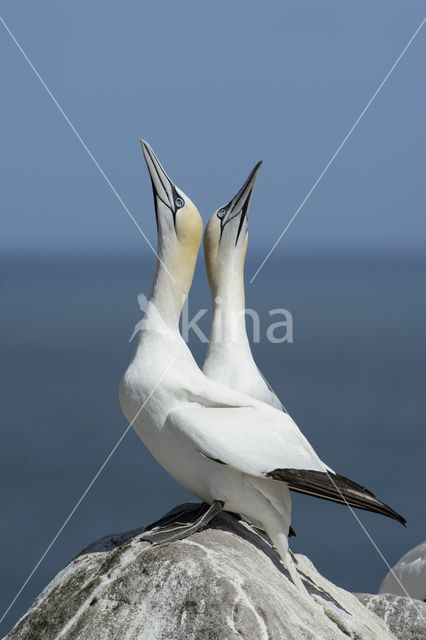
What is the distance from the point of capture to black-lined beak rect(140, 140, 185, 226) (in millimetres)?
7973

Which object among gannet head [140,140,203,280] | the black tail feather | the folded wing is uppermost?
gannet head [140,140,203,280]

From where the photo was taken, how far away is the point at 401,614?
8867 mm

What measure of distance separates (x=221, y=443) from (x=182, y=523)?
26.9 inches

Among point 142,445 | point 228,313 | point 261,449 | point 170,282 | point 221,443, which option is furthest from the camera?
point 142,445

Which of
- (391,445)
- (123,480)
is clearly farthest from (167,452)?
(391,445)

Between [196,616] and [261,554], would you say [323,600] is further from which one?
[196,616]

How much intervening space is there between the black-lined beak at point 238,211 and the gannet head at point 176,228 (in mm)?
1338

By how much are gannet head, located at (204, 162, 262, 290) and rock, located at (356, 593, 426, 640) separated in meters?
2.88

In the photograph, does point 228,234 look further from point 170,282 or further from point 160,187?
point 170,282

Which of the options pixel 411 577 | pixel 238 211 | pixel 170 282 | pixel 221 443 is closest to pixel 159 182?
pixel 170 282

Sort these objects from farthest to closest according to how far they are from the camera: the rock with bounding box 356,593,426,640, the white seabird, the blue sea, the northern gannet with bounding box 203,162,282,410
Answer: the blue sea
the white seabird
the northern gannet with bounding box 203,162,282,410
the rock with bounding box 356,593,426,640

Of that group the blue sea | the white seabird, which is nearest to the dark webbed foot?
the white seabird

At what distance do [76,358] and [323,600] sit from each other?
5149 cm

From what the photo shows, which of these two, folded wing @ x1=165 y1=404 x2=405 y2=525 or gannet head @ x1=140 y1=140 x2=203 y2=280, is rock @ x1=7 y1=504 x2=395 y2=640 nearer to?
folded wing @ x1=165 y1=404 x2=405 y2=525
